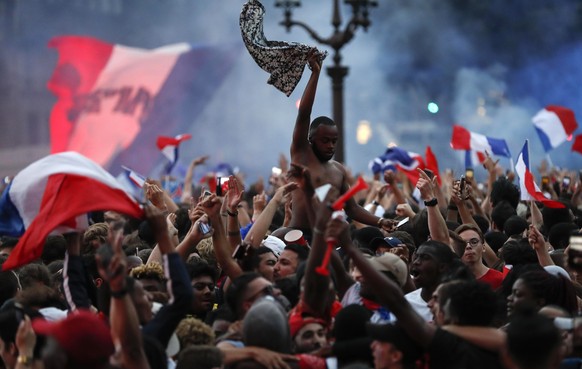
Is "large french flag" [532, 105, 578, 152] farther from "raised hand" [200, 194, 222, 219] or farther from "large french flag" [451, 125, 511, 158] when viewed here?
"raised hand" [200, 194, 222, 219]

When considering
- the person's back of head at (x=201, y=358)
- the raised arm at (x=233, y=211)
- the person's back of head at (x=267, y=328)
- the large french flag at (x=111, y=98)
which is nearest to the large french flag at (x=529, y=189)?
the raised arm at (x=233, y=211)

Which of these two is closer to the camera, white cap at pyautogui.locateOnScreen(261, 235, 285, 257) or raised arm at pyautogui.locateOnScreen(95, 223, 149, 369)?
raised arm at pyautogui.locateOnScreen(95, 223, 149, 369)

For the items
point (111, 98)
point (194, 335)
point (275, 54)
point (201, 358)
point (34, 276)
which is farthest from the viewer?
point (111, 98)

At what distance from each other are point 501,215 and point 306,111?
2.96 m

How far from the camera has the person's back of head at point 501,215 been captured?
9234 mm

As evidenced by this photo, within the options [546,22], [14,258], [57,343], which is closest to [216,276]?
[14,258]

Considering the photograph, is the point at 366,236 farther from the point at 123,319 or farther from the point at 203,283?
the point at 123,319

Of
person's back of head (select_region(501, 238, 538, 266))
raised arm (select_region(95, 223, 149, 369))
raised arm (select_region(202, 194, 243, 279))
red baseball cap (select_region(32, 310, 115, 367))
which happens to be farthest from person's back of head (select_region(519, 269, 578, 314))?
red baseball cap (select_region(32, 310, 115, 367))

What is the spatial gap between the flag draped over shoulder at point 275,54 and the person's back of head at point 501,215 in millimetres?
2641

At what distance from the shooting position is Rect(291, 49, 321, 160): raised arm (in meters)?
6.79

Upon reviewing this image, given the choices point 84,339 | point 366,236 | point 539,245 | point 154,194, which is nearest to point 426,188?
point 366,236

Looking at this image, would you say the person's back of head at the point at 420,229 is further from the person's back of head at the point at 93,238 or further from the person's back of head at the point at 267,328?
the person's back of head at the point at 267,328

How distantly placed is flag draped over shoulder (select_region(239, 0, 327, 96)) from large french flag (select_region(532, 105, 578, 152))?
7230 millimetres

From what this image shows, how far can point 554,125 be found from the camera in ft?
46.1
